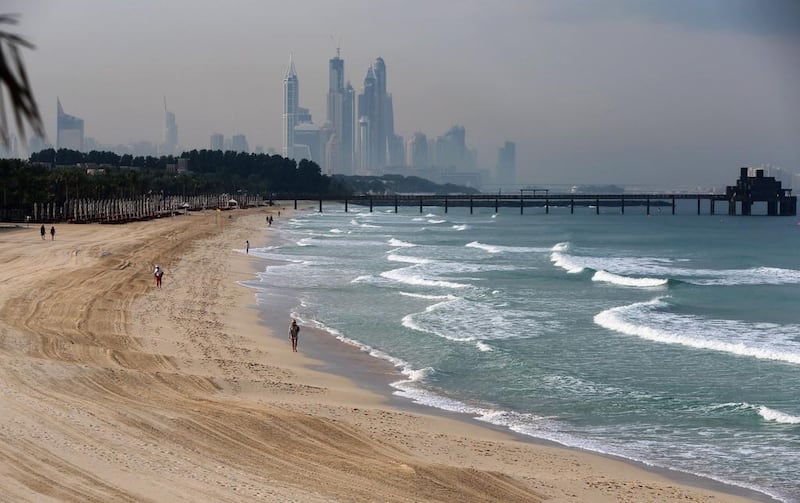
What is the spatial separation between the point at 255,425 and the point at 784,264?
52.9m

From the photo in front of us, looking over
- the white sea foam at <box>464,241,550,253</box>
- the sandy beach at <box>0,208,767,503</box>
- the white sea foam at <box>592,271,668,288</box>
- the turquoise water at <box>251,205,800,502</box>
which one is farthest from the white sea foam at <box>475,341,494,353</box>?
the white sea foam at <box>464,241,550,253</box>

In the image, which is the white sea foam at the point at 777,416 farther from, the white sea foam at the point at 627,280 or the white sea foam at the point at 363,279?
the white sea foam at the point at 363,279

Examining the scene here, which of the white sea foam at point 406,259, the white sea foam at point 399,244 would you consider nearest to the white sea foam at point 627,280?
the white sea foam at point 406,259

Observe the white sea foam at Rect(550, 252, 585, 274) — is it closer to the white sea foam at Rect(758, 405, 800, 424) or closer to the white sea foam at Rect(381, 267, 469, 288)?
the white sea foam at Rect(381, 267, 469, 288)

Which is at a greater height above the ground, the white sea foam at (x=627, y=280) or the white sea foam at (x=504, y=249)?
the white sea foam at (x=504, y=249)

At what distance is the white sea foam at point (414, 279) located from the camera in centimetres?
4172

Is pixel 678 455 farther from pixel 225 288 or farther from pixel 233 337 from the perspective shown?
pixel 225 288

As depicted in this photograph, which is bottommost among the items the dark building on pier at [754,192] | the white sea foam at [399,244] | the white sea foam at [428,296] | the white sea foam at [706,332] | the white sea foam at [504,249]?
the white sea foam at [706,332]

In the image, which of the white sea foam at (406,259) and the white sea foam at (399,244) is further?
the white sea foam at (399,244)

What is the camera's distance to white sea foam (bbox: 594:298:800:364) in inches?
1020

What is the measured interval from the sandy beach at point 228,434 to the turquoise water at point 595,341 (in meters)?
1.53

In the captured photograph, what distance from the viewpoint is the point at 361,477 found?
12977 mm

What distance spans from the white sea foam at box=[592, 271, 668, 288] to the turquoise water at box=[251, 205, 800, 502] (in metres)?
0.10

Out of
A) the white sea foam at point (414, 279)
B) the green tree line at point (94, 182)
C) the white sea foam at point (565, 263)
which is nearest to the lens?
the white sea foam at point (414, 279)
